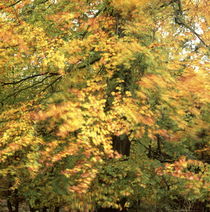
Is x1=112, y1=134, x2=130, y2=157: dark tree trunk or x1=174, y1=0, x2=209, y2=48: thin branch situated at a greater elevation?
x1=174, y1=0, x2=209, y2=48: thin branch

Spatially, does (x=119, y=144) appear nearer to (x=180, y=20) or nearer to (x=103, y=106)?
(x=103, y=106)

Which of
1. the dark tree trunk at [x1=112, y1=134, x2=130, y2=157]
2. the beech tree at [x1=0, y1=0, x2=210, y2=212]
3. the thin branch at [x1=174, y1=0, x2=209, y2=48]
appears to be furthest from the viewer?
the dark tree trunk at [x1=112, y1=134, x2=130, y2=157]

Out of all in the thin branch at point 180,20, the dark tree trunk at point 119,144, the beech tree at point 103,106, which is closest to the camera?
the beech tree at point 103,106

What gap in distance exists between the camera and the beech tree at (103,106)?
21.9ft

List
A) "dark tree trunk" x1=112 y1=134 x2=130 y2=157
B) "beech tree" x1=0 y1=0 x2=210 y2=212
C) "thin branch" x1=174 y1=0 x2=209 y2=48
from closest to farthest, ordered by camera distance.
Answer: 1. "beech tree" x1=0 y1=0 x2=210 y2=212
2. "thin branch" x1=174 y1=0 x2=209 y2=48
3. "dark tree trunk" x1=112 y1=134 x2=130 y2=157

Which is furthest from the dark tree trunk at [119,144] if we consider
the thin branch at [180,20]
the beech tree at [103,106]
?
the thin branch at [180,20]

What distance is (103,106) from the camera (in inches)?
268

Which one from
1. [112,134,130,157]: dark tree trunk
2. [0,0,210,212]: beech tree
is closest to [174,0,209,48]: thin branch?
[0,0,210,212]: beech tree

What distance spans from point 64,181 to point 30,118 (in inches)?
86.1

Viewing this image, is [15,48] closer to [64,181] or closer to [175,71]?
[64,181]

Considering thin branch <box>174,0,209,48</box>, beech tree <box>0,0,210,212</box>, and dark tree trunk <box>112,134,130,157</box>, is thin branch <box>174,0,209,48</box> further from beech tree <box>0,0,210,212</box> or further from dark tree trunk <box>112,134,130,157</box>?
dark tree trunk <box>112,134,130,157</box>

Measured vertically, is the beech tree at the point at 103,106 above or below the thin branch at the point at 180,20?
below

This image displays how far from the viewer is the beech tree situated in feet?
21.9

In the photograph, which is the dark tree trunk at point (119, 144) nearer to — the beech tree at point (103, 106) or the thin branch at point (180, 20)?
the beech tree at point (103, 106)
